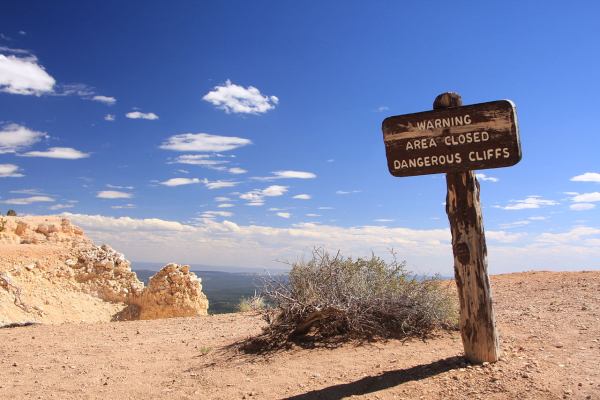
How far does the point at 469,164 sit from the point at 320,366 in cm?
305

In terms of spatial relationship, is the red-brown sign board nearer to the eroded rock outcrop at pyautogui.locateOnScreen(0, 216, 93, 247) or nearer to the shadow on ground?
the shadow on ground

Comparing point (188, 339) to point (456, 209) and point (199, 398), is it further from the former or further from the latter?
point (456, 209)

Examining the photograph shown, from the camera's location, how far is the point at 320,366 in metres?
4.91

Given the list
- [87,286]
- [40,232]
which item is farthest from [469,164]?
[40,232]

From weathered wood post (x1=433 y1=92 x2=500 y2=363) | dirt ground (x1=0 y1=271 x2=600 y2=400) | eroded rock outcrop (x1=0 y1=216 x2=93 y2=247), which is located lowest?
dirt ground (x1=0 y1=271 x2=600 y2=400)

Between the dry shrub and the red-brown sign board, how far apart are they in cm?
237

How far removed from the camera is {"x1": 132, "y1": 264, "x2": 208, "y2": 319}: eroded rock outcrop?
13352 millimetres

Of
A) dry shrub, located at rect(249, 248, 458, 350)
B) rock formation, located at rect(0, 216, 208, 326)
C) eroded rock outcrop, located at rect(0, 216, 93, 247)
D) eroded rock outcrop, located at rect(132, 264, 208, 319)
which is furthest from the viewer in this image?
eroded rock outcrop, located at rect(0, 216, 93, 247)

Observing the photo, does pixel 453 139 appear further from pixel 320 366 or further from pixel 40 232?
pixel 40 232

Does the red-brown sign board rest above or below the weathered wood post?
above

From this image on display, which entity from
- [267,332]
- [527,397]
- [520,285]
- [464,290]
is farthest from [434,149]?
[520,285]

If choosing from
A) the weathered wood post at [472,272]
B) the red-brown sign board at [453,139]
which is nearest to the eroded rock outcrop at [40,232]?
the red-brown sign board at [453,139]

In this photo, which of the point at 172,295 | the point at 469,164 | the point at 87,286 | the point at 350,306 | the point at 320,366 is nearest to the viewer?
the point at 469,164

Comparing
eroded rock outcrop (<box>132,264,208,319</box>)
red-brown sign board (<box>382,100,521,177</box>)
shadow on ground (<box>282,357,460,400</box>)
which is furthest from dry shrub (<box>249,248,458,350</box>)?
eroded rock outcrop (<box>132,264,208,319</box>)
